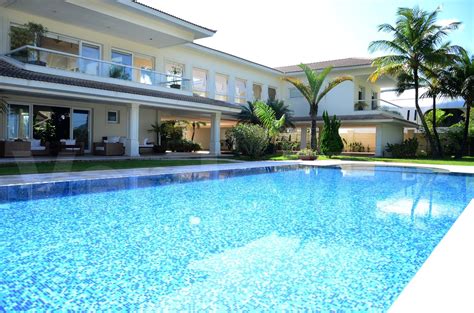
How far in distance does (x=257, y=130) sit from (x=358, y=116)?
11.3 meters

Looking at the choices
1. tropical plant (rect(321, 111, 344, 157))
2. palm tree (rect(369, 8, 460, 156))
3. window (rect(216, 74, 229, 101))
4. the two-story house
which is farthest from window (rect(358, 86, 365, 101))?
window (rect(216, 74, 229, 101))

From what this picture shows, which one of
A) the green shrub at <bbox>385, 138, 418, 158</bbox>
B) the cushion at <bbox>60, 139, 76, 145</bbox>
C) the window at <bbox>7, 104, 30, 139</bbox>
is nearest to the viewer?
the window at <bbox>7, 104, 30, 139</bbox>

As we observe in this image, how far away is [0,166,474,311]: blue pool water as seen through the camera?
13.2 feet

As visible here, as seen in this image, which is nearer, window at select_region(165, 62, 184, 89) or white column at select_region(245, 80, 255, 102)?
window at select_region(165, 62, 184, 89)

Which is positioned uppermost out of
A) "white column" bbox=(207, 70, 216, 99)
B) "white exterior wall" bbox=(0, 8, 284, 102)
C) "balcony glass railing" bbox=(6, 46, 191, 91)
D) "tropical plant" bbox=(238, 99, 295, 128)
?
"white exterior wall" bbox=(0, 8, 284, 102)

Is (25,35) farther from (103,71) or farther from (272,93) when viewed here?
(272,93)

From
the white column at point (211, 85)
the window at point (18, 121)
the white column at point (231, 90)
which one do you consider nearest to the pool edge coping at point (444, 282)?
the window at point (18, 121)

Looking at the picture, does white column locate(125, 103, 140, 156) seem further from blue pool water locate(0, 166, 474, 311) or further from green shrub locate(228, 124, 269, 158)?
blue pool water locate(0, 166, 474, 311)

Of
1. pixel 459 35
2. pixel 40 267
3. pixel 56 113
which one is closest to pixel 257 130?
pixel 56 113

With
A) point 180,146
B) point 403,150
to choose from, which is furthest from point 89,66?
point 403,150

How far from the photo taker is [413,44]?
25094 mm

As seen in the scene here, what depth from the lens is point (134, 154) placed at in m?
19.7

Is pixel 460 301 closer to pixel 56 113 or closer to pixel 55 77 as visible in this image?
pixel 55 77

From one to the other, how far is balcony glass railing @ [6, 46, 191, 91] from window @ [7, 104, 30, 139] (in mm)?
2803
